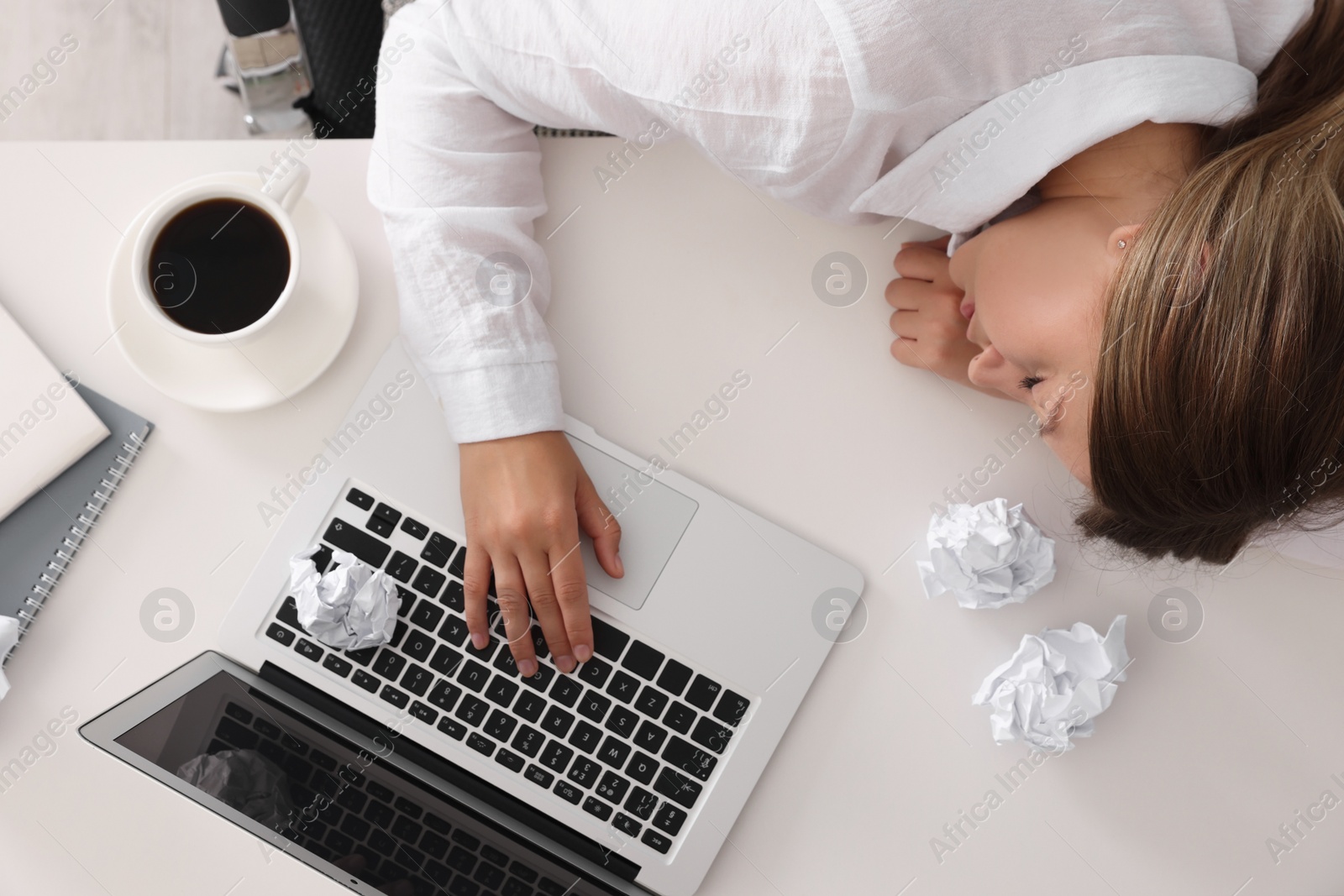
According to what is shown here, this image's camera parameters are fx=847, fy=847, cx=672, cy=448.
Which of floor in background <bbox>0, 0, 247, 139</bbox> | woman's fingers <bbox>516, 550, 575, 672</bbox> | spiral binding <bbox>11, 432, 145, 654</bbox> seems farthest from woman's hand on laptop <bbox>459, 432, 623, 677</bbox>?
floor in background <bbox>0, 0, 247, 139</bbox>

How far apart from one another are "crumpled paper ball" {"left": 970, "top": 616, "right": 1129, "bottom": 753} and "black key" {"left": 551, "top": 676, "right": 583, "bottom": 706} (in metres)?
0.32

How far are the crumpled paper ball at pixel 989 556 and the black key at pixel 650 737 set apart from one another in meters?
0.25

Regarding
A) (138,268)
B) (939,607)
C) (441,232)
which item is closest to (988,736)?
(939,607)

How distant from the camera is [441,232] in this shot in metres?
0.66

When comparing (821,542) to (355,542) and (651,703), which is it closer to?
(651,703)

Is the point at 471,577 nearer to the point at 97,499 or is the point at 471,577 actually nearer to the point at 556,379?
the point at 556,379

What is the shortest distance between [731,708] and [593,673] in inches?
4.4

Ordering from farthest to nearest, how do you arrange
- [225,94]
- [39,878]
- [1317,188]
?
[225,94] → [39,878] → [1317,188]

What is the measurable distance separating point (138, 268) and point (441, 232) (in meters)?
0.21

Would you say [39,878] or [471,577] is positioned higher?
[471,577]

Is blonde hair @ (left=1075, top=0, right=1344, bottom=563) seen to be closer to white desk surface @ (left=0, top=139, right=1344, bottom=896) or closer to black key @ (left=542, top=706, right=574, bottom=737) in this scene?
white desk surface @ (left=0, top=139, right=1344, bottom=896)

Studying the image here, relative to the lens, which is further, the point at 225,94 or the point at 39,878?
the point at 225,94

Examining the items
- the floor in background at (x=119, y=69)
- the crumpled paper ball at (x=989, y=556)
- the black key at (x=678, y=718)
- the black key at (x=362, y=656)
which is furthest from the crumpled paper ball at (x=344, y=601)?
the floor in background at (x=119, y=69)

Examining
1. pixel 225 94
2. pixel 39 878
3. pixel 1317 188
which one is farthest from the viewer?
pixel 225 94
